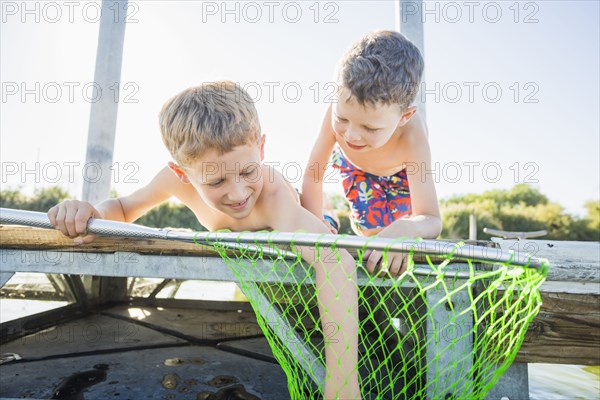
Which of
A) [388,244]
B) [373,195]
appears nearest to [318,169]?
[373,195]

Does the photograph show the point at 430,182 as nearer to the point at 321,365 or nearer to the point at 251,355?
the point at 321,365

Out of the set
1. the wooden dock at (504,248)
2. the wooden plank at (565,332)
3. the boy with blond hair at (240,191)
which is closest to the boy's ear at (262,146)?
the boy with blond hair at (240,191)

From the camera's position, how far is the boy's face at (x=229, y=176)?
67.7 inches

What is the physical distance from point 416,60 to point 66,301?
3.93 meters

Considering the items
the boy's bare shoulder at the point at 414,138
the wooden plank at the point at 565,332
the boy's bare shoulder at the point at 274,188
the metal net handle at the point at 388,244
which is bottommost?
the wooden plank at the point at 565,332

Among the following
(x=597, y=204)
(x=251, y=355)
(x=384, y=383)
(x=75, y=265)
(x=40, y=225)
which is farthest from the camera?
(x=597, y=204)

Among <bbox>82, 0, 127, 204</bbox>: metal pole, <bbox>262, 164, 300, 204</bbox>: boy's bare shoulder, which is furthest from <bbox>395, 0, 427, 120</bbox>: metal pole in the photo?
<bbox>82, 0, 127, 204</bbox>: metal pole

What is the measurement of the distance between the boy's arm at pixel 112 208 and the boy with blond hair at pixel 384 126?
765mm

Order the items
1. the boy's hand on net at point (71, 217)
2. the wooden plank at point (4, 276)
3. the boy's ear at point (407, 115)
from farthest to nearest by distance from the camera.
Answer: the boy's ear at point (407, 115)
the wooden plank at point (4, 276)
the boy's hand on net at point (71, 217)

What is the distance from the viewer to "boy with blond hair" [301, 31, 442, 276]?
194cm

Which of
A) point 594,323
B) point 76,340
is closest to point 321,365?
point 594,323

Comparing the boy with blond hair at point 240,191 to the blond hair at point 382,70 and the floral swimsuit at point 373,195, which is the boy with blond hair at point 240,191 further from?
the floral swimsuit at point 373,195

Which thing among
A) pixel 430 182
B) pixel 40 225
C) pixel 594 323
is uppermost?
pixel 430 182

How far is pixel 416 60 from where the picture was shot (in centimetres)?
214
